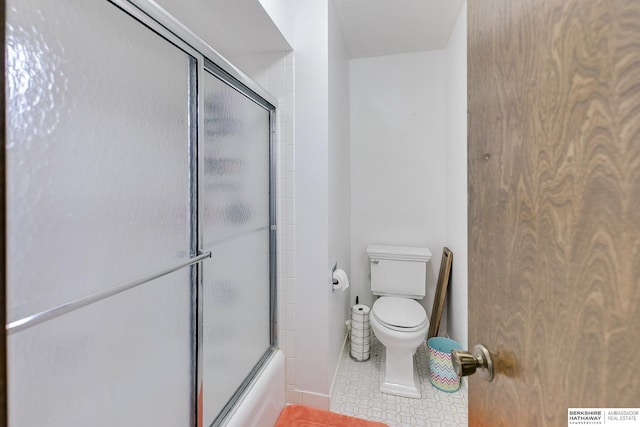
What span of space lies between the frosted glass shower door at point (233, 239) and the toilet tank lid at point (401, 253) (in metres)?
A: 1.08

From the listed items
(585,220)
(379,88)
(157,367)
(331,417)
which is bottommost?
(331,417)

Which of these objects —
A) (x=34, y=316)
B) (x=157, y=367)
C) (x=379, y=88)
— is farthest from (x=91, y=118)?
(x=379, y=88)

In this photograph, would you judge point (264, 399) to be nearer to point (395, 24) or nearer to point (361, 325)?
point (361, 325)

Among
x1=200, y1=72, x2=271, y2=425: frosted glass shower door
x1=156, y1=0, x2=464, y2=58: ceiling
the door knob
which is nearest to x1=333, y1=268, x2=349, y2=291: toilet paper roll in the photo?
x1=200, y1=72, x2=271, y2=425: frosted glass shower door

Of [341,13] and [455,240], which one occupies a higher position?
[341,13]

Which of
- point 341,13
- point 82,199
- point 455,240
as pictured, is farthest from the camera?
point 455,240

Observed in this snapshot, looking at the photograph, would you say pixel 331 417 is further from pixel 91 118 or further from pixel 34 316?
pixel 91 118

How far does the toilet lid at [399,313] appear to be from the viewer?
187 cm

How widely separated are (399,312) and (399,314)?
3 centimetres

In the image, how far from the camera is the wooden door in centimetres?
28

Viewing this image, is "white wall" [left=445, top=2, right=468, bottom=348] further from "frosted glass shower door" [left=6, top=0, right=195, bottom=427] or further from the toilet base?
"frosted glass shower door" [left=6, top=0, right=195, bottom=427]

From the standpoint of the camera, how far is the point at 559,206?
0.38 meters

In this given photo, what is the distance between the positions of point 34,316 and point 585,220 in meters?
0.95

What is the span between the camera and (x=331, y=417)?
5.25ft
